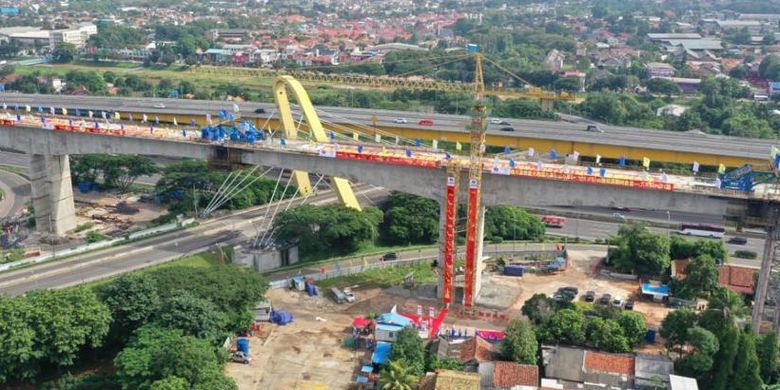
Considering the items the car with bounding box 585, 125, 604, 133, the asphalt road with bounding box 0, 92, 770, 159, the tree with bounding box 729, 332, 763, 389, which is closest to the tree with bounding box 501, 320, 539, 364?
the tree with bounding box 729, 332, 763, 389

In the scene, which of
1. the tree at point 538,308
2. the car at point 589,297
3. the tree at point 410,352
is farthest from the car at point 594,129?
the tree at point 410,352

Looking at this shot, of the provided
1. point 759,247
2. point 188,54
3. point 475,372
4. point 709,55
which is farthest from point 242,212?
point 709,55

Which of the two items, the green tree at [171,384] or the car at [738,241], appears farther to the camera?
the car at [738,241]

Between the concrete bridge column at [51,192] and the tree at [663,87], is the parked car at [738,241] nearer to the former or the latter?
the concrete bridge column at [51,192]

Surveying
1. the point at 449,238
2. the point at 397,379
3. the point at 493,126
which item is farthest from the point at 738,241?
the point at 397,379

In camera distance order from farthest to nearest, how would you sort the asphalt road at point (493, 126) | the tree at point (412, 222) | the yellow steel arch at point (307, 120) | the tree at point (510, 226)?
the asphalt road at point (493, 126), the tree at point (510, 226), the yellow steel arch at point (307, 120), the tree at point (412, 222)

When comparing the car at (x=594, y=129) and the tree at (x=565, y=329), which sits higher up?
the car at (x=594, y=129)
